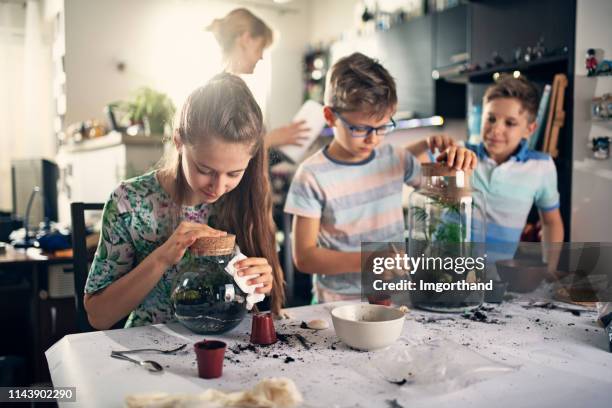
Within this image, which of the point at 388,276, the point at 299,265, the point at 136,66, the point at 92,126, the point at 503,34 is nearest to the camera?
the point at 388,276

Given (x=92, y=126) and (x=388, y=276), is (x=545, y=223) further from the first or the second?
(x=92, y=126)

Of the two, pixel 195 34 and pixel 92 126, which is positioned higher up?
pixel 195 34

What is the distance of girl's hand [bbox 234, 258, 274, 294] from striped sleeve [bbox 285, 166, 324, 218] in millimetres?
442

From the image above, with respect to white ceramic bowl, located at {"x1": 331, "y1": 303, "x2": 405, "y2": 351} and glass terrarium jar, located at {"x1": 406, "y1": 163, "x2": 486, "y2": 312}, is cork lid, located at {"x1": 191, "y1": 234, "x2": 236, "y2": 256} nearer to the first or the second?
white ceramic bowl, located at {"x1": 331, "y1": 303, "x2": 405, "y2": 351}

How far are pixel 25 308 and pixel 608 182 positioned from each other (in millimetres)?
2422

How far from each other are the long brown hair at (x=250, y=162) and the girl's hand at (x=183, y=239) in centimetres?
21

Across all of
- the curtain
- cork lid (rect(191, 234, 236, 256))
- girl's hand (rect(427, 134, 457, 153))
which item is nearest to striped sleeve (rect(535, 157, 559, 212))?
girl's hand (rect(427, 134, 457, 153))

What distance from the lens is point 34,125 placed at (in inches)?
132

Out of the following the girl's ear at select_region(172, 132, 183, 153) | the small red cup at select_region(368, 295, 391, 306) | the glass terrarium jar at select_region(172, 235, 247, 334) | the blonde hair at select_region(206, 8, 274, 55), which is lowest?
the small red cup at select_region(368, 295, 391, 306)

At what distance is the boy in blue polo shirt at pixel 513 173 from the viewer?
1727 mm

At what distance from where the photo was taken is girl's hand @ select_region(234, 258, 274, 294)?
0.96 metres

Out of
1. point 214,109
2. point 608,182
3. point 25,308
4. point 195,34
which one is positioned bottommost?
point 25,308

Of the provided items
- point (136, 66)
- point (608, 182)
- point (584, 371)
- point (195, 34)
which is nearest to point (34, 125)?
point (136, 66)

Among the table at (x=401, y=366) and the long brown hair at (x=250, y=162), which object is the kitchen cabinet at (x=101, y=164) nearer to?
the long brown hair at (x=250, y=162)
